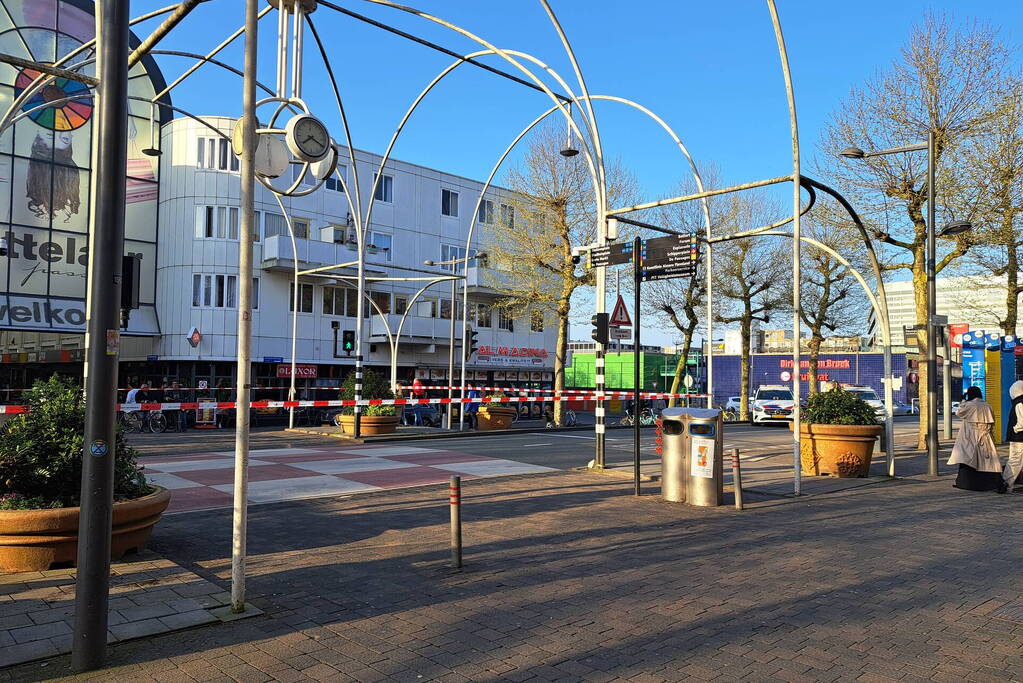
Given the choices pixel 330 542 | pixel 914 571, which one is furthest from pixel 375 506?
pixel 914 571

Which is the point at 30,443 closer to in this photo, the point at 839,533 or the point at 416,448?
the point at 839,533

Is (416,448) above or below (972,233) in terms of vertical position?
below

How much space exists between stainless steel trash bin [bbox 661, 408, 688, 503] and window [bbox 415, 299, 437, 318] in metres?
31.2

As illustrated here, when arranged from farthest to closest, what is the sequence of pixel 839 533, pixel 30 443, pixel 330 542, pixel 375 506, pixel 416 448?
1. pixel 416 448
2. pixel 375 506
3. pixel 839 533
4. pixel 330 542
5. pixel 30 443

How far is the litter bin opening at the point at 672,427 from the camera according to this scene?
34.2 feet

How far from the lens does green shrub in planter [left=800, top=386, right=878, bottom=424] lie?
13.5 metres

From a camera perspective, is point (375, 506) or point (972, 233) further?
point (972, 233)

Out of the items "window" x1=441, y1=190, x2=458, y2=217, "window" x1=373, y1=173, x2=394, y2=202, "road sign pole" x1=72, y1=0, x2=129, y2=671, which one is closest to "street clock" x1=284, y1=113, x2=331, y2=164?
"road sign pole" x1=72, y1=0, x2=129, y2=671

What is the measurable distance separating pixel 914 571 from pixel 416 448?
1218 centimetres

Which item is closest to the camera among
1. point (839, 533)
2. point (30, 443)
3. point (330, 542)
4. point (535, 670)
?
point (535, 670)

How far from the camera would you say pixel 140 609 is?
531 centimetres

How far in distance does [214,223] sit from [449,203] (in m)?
13.5

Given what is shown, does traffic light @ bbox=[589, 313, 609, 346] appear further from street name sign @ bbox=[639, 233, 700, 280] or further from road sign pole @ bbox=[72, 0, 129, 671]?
road sign pole @ bbox=[72, 0, 129, 671]

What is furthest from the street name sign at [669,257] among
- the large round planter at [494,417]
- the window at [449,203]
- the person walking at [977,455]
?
the window at [449,203]
